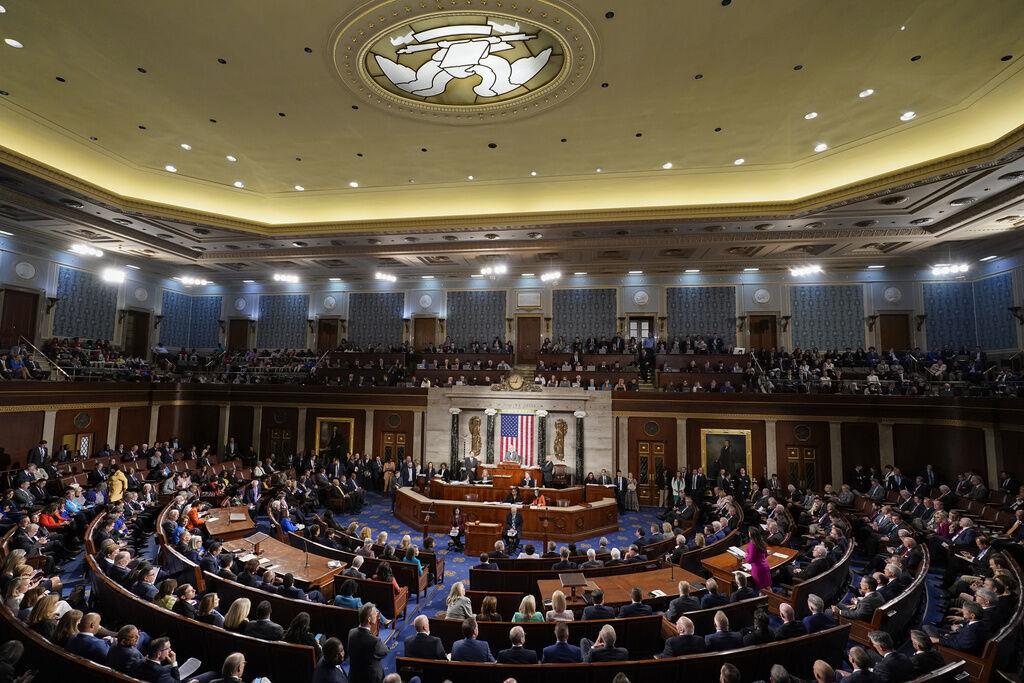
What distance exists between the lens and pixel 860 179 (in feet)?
42.4

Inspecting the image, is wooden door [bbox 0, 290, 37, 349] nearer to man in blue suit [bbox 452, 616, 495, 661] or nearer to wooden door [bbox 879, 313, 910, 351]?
man in blue suit [bbox 452, 616, 495, 661]

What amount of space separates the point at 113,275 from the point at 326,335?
8.74m

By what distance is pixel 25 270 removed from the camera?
17812 mm

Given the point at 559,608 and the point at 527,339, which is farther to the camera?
the point at 527,339

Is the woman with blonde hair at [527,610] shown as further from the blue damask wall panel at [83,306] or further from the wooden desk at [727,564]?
the blue damask wall panel at [83,306]

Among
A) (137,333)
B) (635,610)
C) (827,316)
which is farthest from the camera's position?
(137,333)

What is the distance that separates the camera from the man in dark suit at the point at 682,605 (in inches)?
249

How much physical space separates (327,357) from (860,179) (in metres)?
20.6

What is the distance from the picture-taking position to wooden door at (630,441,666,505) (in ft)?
54.9

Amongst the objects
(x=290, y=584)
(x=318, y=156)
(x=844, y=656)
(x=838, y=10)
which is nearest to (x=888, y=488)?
(x=844, y=656)

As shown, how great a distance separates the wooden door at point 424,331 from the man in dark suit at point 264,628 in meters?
18.2

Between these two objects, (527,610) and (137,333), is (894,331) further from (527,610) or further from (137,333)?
(137,333)

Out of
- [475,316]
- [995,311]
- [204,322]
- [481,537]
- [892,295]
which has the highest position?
[892,295]

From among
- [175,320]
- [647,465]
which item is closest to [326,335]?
[175,320]
